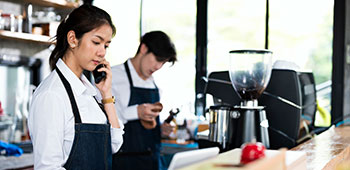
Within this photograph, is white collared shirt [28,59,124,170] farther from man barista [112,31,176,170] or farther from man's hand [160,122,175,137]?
man's hand [160,122,175,137]

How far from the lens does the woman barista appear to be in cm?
158

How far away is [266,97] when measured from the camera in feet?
7.96

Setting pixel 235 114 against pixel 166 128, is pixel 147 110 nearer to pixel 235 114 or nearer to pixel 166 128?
pixel 166 128

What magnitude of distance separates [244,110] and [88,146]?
71 centimetres

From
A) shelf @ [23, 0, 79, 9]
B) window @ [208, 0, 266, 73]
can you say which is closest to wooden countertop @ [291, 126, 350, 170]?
window @ [208, 0, 266, 73]

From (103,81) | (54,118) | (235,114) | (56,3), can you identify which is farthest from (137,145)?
(56,3)

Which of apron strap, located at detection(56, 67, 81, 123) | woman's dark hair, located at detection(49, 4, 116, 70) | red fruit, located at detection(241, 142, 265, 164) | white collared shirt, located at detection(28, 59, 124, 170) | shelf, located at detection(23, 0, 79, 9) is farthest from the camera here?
shelf, located at detection(23, 0, 79, 9)

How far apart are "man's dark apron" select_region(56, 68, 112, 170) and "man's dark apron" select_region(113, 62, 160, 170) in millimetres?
979

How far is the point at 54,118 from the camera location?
5.23 feet

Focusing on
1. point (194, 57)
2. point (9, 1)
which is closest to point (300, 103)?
point (194, 57)

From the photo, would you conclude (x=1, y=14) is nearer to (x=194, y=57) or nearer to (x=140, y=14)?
(x=140, y=14)

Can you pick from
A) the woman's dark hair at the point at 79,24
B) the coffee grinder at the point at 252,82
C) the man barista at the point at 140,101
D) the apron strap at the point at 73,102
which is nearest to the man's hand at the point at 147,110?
the man barista at the point at 140,101

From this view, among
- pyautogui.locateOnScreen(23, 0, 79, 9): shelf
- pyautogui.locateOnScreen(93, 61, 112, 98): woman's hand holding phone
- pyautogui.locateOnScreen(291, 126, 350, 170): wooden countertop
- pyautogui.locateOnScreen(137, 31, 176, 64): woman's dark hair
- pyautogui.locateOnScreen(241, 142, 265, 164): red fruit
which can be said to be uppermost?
pyautogui.locateOnScreen(23, 0, 79, 9): shelf

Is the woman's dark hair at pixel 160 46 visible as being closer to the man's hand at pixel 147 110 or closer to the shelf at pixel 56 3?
the man's hand at pixel 147 110
